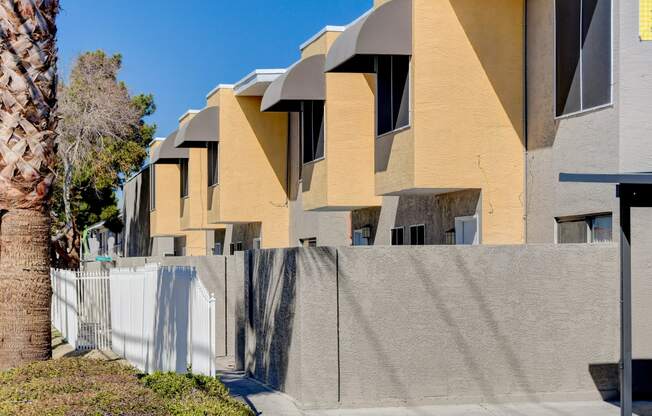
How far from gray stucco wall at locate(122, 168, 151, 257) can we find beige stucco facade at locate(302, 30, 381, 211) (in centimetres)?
2471

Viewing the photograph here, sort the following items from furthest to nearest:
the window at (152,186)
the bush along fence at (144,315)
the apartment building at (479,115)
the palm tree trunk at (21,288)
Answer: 1. the window at (152,186)
2. the apartment building at (479,115)
3. the bush along fence at (144,315)
4. the palm tree trunk at (21,288)

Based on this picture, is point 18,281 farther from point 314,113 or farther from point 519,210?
point 314,113

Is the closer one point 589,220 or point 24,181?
point 24,181

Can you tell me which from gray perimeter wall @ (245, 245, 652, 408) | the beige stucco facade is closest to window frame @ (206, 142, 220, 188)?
the beige stucco facade

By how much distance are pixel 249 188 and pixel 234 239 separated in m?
5.05

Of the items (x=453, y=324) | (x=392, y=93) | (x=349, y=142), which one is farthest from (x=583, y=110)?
(x=349, y=142)

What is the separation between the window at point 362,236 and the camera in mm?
23594

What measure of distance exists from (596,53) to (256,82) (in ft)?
44.8

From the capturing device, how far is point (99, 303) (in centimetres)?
2136

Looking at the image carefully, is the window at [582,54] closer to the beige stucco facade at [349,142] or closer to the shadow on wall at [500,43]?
the shadow on wall at [500,43]

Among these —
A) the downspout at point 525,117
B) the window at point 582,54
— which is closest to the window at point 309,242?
the downspout at point 525,117

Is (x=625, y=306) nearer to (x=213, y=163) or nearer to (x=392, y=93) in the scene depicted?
(x=392, y=93)

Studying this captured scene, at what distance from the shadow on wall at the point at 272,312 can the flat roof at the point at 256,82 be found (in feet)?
37.4

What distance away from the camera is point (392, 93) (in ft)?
62.4
